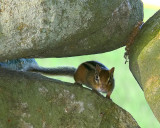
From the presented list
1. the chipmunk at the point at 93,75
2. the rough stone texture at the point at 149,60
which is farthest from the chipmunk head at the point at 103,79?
the rough stone texture at the point at 149,60

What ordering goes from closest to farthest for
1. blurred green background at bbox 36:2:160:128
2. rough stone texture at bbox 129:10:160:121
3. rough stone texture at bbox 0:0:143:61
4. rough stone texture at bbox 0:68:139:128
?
rough stone texture at bbox 0:0:143:61
rough stone texture at bbox 129:10:160:121
rough stone texture at bbox 0:68:139:128
blurred green background at bbox 36:2:160:128

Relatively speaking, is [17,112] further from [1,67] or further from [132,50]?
[132,50]

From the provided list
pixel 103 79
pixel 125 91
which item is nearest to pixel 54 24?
pixel 103 79

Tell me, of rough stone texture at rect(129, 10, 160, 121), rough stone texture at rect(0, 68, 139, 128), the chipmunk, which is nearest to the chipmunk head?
the chipmunk

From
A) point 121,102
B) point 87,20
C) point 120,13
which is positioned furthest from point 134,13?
point 121,102

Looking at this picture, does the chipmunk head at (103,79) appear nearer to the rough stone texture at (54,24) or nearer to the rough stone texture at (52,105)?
the rough stone texture at (52,105)

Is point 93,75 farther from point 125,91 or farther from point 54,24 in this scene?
point 125,91

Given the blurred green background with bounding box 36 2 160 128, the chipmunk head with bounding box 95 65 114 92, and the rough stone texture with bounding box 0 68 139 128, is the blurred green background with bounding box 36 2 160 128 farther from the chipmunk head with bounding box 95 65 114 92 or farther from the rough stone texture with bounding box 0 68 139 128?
the rough stone texture with bounding box 0 68 139 128
